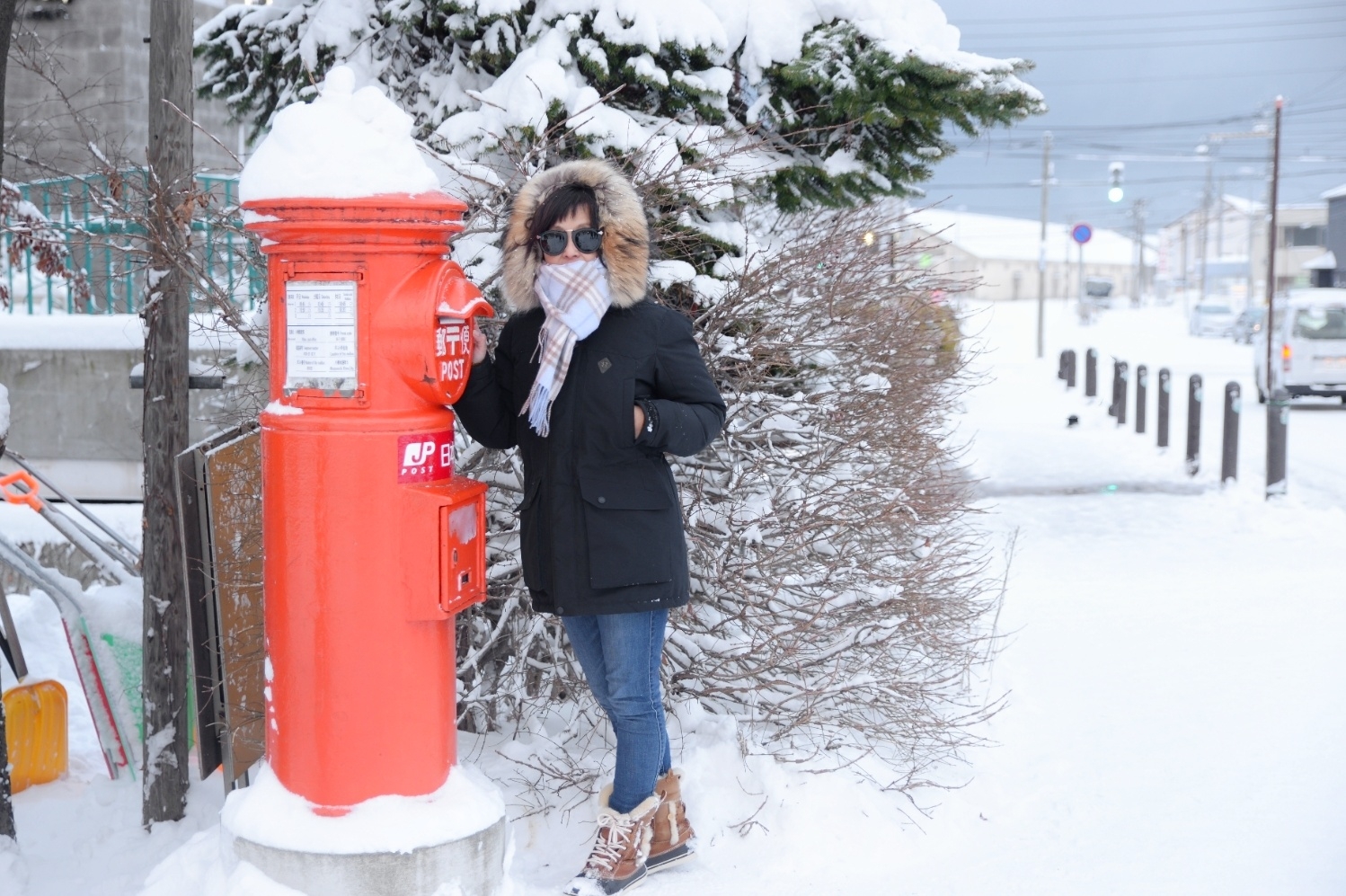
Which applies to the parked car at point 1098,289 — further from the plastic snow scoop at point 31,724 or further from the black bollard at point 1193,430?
the plastic snow scoop at point 31,724

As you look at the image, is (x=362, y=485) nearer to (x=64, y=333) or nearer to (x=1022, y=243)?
(x=64, y=333)

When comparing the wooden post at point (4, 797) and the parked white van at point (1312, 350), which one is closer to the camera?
the wooden post at point (4, 797)

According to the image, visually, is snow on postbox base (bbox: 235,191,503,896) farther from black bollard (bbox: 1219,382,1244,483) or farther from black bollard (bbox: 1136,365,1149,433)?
black bollard (bbox: 1136,365,1149,433)

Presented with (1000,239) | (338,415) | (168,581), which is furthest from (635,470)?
(1000,239)

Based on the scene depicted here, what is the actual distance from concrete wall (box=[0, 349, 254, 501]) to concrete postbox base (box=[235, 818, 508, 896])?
4.65m

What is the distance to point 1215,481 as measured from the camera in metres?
10.8

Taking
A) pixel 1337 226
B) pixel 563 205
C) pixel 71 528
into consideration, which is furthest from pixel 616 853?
pixel 1337 226

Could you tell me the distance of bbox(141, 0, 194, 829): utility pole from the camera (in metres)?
3.71

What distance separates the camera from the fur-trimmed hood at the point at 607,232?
9.86ft

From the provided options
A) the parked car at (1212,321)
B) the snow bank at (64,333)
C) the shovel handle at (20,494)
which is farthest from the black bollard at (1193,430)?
Result: the parked car at (1212,321)

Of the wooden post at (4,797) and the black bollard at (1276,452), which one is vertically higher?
the black bollard at (1276,452)

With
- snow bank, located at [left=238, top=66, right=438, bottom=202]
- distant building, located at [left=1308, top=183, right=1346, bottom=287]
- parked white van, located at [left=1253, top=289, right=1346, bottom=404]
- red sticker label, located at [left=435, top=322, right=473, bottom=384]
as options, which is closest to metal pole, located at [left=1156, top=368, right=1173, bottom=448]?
parked white van, located at [left=1253, top=289, right=1346, bottom=404]

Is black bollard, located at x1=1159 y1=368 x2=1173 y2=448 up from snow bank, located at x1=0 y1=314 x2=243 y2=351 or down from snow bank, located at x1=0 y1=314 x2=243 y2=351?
down

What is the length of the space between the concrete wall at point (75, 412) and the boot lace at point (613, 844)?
4.67 m
